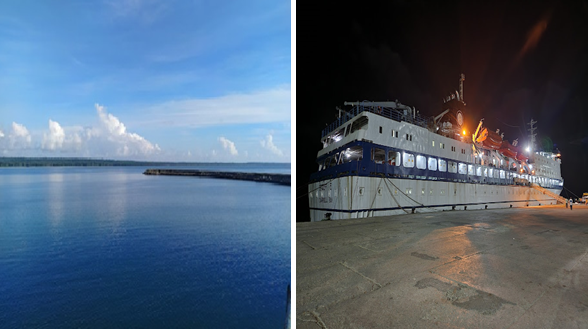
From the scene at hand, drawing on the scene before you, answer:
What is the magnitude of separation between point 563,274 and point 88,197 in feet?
204

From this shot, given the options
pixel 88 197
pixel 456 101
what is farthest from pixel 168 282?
pixel 88 197

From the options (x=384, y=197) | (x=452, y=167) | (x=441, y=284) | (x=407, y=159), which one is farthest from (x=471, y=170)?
(x=441, y=284)

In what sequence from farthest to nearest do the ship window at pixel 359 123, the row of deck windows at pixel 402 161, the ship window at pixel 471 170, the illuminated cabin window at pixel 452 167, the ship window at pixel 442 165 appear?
the ship window at pixel 471 170 → the illuminated cabin window at pixel 452 167 → the ship window at pixel 442 165 → the row of deck windows at pixel 402 161 → the ship window at pixel 359 123

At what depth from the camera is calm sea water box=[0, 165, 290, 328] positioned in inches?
475

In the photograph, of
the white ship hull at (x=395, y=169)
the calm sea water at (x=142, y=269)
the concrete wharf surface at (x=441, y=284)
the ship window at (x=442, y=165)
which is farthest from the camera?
the ship window at (x=442, y=165)

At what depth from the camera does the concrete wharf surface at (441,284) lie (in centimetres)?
234

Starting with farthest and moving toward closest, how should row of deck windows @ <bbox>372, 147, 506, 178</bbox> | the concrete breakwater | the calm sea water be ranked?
1. the concrete breakwater
2. row of deck windows @ <bbox>372, 147, 506, 178</bbox>
3. the calm sea water

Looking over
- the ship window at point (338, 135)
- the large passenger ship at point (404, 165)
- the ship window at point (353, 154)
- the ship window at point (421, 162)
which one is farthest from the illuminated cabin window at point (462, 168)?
the ship window at point (338, 135)

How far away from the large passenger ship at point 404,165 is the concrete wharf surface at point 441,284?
9120 mm

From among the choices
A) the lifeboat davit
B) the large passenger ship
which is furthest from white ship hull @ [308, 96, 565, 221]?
the lifeboat davit

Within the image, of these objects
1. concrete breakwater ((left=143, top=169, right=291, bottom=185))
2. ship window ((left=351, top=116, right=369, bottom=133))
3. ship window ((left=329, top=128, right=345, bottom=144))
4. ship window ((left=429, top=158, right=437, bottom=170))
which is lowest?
concrete breakwater ((left=143, top=169, right=291, bottom=185))

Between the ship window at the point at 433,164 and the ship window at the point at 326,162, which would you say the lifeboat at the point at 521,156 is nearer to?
→ the ship window at the point at 433,164

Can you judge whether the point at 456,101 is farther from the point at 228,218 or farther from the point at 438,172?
the point at 228,218

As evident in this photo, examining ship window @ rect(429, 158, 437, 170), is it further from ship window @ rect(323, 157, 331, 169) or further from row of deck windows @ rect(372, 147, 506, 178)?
ship window @ rect(323, 157, 331, 169)
